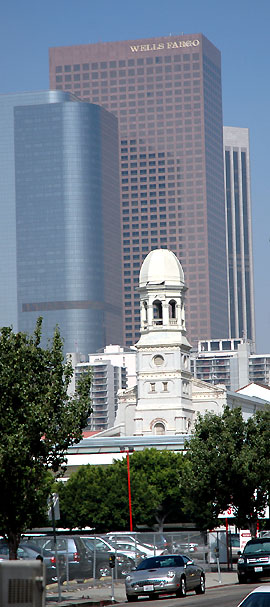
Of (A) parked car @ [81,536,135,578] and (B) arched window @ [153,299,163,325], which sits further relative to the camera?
(B) arched window @ [153,299,163,325]

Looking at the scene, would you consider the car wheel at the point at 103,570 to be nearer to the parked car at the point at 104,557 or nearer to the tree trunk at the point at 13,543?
the parked car at the point at 104,557

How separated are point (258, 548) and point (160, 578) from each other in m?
7.77

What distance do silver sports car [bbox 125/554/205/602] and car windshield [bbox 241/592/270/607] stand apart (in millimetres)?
19918

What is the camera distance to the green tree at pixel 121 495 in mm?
95750

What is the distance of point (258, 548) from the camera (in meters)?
45.7

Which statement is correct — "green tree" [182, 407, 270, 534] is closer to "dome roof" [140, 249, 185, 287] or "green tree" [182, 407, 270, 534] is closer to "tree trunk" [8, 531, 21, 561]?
"tree trunk" [8, 531, 21, 561]

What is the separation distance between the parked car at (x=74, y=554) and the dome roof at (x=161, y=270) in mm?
97597

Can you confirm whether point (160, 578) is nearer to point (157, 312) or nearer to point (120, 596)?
point (120, 596)

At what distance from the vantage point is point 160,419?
470ft

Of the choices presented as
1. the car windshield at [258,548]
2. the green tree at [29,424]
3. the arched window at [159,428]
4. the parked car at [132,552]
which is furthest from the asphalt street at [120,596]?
the arched window at [159,428]

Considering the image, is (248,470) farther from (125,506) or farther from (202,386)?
(202,386)

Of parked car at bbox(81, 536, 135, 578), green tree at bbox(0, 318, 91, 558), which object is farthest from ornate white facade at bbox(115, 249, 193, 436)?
green tree at bbox(0, 318, 91, 558)

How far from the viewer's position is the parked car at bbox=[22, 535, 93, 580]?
141ft

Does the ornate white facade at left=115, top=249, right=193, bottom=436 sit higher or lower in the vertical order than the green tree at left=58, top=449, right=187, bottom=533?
higher
